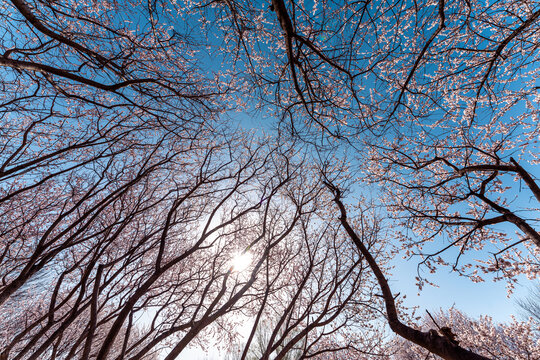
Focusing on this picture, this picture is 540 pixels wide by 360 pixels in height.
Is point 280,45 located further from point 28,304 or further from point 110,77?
point 28,304

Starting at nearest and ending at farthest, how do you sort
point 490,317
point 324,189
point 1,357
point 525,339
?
point 1,357 → point 324,189 → point 525,339 → point 490,317

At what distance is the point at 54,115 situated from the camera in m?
4.05

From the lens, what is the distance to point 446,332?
1701 millimetres

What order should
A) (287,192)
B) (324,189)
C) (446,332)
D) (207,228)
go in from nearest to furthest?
(446,332) → (207,228) → (287,192) → (324,189)

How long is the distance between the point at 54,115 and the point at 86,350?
399cm

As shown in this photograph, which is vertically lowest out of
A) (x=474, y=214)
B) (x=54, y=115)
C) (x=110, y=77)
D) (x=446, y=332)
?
(x=446, y=332)

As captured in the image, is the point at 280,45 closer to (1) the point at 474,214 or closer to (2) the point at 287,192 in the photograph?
(2) the point at 287,192

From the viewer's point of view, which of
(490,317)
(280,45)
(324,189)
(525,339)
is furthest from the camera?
(490,317)

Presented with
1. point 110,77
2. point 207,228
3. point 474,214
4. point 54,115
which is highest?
point 54,115

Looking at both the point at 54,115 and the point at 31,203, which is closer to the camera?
the point at 54,115

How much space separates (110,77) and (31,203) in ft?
21.2

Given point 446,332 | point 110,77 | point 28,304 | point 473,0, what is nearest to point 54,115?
point 110,77

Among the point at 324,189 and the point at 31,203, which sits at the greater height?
the point at 31,203

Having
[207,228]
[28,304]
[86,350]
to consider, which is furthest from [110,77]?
[28,304]
